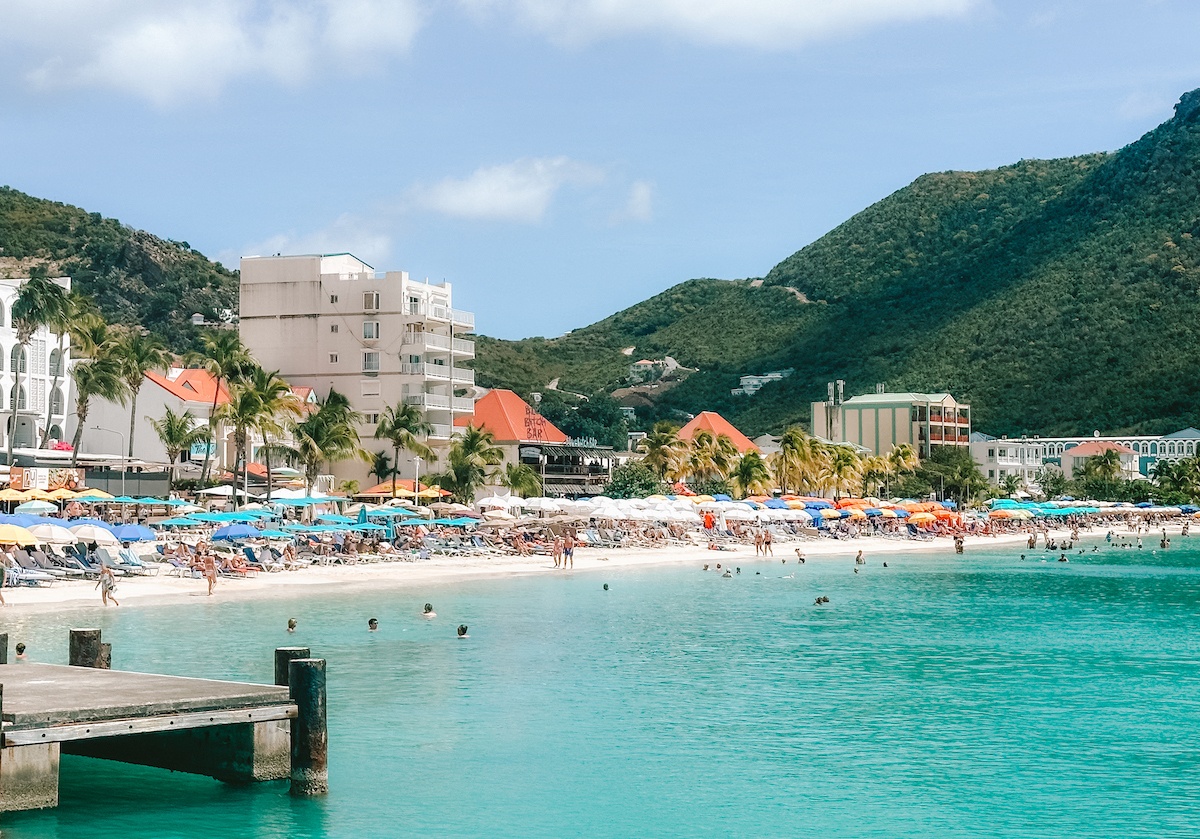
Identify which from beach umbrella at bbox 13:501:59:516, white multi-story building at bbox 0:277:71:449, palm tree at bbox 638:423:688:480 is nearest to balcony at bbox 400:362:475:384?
palm tree at bbox 638:423:688:480

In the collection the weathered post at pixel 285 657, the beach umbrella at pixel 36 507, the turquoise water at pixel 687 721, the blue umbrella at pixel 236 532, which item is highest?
the beach umbrella at pixel 36 507

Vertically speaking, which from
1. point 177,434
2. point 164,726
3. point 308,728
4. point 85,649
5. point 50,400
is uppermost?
Answer: point 50,400

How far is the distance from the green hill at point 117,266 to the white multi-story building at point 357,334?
35946mm

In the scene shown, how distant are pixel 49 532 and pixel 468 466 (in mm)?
34161

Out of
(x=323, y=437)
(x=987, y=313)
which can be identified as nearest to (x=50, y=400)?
(x=323, y=437)

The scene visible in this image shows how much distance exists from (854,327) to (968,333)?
58.4 feet

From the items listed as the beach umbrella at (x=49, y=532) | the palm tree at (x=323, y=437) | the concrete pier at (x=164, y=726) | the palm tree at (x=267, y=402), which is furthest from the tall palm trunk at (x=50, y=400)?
the concrete pier at (x=164, y=726)

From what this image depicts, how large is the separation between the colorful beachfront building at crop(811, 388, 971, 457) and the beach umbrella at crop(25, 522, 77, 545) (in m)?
99.6

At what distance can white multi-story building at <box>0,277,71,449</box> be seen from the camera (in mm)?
60562

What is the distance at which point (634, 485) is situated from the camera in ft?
267

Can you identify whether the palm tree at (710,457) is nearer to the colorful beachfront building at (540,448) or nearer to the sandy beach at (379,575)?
the colorful beachfront building at (540,448)

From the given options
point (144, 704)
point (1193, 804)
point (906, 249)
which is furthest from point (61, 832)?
point (906, 249)

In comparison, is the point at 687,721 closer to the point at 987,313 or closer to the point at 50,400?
the point at 50,400

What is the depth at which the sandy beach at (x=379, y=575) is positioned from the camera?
1407 inches
